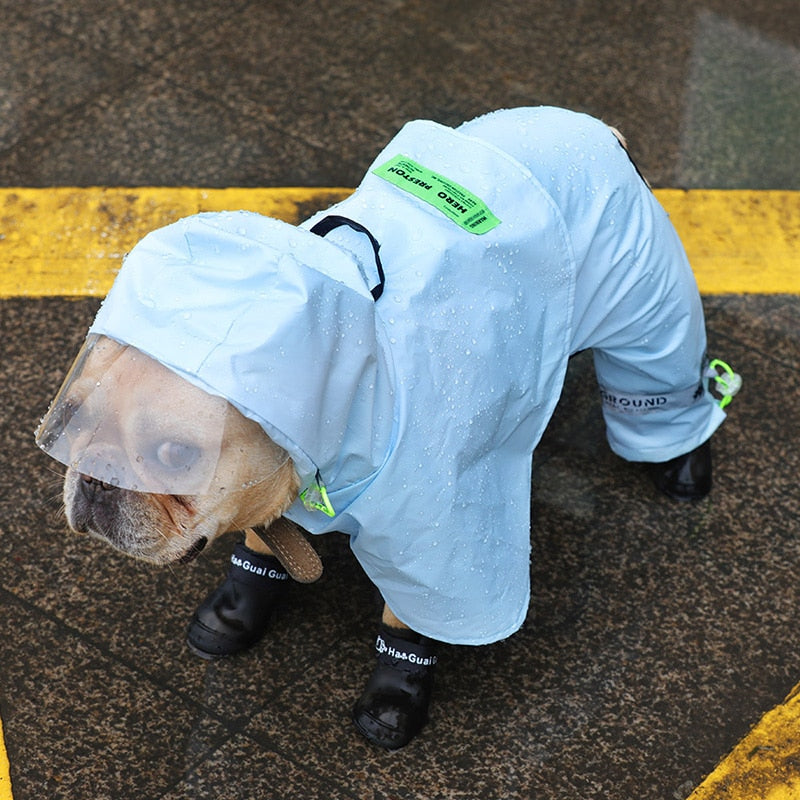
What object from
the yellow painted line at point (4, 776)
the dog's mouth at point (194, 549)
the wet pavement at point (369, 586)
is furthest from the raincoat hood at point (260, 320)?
the yellow painted line at point (4, 776)

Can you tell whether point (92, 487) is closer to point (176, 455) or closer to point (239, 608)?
point (176, 455)

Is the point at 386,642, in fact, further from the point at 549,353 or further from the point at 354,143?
the point at 354,143

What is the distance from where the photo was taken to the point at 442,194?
83.7 inches

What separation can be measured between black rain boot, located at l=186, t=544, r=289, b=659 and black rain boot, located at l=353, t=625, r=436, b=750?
0.92 feet

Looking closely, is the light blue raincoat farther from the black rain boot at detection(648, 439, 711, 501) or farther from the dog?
the black rain boot at detection(648, 439, 711, 501)

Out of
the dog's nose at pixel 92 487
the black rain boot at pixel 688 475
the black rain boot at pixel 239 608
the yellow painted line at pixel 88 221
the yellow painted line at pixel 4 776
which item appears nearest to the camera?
the dog's nose at pixel 92 487

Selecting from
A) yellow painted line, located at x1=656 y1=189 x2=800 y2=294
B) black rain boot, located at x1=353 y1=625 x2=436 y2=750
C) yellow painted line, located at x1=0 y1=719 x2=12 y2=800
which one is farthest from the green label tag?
yellow painted line, located at x1=656 y1=189 x2=800 y2=294

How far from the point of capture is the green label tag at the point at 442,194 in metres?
2.09

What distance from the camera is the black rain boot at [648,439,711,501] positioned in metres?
2.90

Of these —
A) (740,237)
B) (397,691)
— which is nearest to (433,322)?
(397,691)

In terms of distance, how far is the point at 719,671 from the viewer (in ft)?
8.41

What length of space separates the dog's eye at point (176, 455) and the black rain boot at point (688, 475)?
1.50 metres

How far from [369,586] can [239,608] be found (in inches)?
13.2

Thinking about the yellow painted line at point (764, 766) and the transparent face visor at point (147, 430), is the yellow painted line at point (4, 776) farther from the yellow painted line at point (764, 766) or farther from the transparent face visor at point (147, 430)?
the yellow painted line at point (764, 766)
